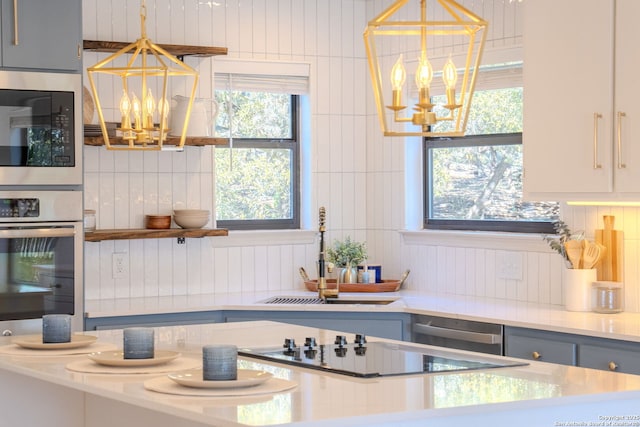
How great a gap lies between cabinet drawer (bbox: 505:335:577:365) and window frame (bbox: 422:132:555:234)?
902mm

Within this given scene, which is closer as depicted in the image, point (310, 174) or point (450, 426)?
point (450, 426)

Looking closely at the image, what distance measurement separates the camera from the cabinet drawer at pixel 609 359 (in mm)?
3841

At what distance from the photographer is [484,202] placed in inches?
216

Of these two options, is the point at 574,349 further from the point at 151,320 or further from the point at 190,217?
the point at 190,217

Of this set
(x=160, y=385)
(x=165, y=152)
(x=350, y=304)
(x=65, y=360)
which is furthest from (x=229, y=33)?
(x=160, y=385)

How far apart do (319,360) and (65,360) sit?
734mm

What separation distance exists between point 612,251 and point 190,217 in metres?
2.10

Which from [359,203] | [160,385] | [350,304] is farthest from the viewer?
[359,203]

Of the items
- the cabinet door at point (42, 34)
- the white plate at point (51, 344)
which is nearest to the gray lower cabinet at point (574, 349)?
the white plate at point (51, 344)

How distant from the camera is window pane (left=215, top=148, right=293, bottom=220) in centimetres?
574

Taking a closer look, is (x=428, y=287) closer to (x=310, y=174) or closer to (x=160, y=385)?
(x=310, y=174)

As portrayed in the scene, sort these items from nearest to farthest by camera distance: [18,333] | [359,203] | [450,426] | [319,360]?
[450,426] → [319,360] → [18,333] → [359,203]

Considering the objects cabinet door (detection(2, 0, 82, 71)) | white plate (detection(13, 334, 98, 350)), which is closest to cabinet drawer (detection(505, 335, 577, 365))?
white plate (detection(13, 334, 98, 350))

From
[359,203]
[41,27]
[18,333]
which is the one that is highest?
[41,27]
